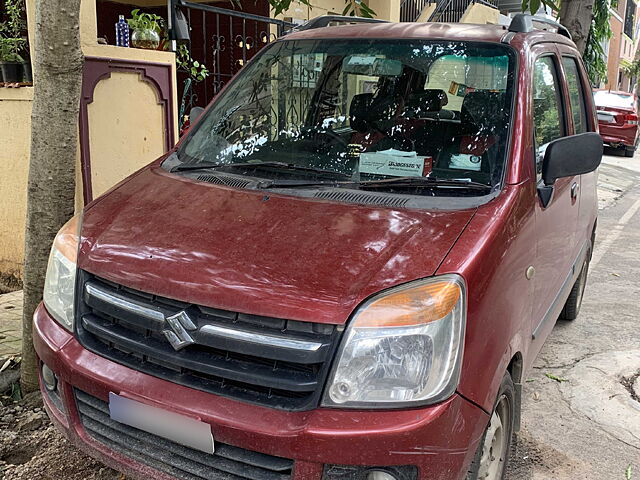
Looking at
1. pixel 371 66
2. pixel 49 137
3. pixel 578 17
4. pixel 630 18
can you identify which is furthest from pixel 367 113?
pixel 630 18

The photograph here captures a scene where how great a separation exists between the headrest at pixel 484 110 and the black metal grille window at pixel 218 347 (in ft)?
4.48

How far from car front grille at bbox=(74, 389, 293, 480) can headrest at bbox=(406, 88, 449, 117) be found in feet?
5.78

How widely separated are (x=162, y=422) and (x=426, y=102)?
73.7 inches

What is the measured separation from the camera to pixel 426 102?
3.03m

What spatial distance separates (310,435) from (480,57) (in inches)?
77.1

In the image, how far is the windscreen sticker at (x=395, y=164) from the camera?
2.68 metres

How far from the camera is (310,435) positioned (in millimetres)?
1813

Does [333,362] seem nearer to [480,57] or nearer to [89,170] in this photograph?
[480,57]

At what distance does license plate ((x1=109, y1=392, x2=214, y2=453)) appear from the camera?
6.39ft

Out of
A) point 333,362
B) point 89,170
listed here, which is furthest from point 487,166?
point 89,170

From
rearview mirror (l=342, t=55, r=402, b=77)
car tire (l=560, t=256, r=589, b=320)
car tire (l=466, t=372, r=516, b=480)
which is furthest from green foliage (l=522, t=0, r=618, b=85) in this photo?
car tire (l=466, t=372, r=516, b=480)

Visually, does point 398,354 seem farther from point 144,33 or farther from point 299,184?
point 144,33

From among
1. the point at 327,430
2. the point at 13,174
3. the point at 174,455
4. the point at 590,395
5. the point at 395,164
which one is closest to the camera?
the point at 327,430

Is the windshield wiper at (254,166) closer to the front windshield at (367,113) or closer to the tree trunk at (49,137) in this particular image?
→ the front windshield at (367,113)
